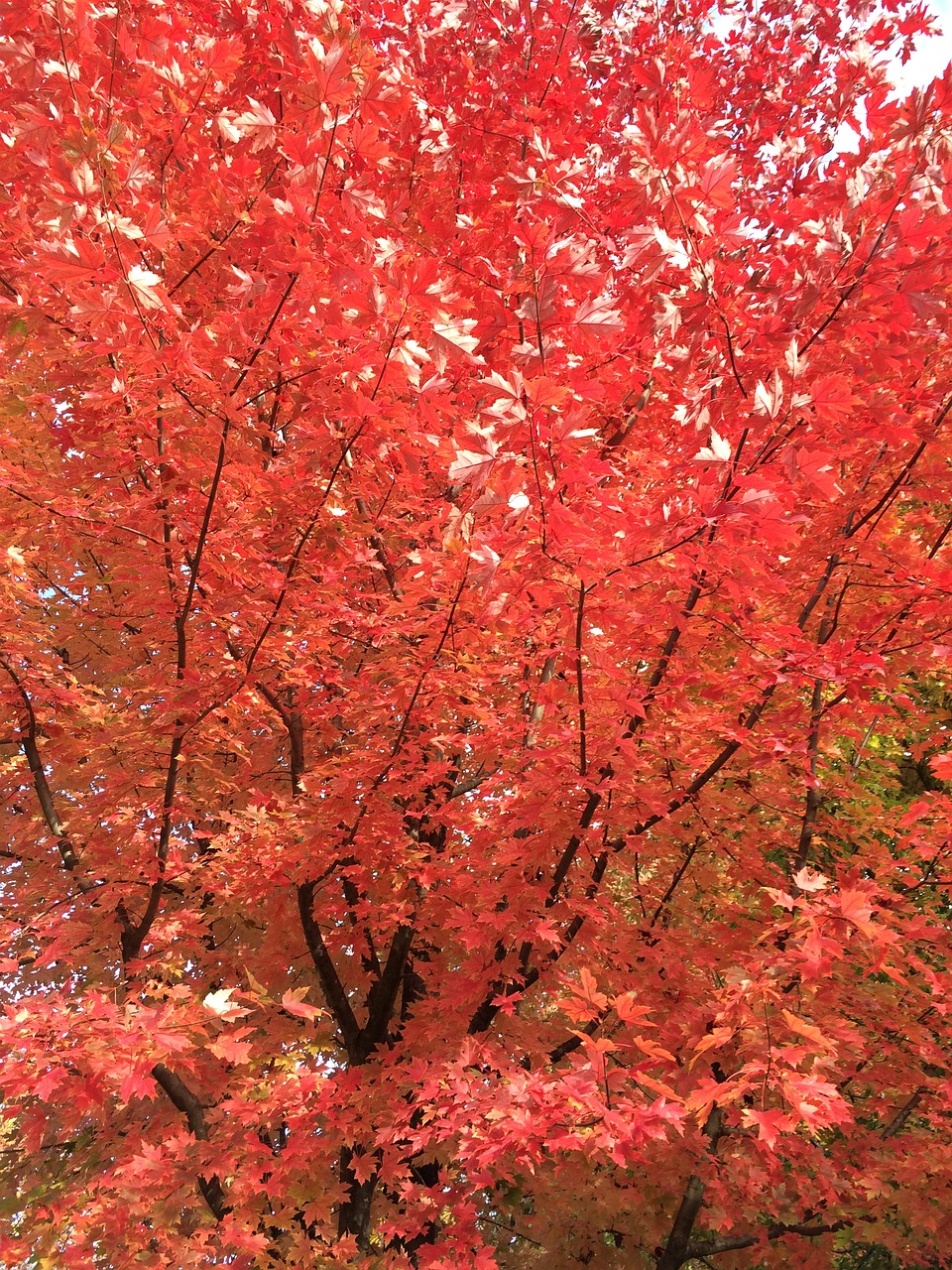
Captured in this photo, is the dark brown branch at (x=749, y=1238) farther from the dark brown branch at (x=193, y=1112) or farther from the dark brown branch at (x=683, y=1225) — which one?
the dark brown branch at (x=193, y=1112)

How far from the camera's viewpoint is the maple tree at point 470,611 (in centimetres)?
254

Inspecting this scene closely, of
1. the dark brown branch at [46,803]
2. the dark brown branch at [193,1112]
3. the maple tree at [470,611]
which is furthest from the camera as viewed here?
the dark brown branch at [46,803]

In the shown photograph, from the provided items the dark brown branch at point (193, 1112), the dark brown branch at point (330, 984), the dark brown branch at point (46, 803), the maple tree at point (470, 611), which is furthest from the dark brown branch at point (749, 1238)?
the dark brown branch at point (46, 803)

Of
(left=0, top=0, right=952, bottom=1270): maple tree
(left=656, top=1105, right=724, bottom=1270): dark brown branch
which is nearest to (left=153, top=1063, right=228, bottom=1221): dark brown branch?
(left=0, top=0, right=952, bottom=1270): maple tree

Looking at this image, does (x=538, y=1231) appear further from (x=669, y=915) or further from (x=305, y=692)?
(x=305, y=692)

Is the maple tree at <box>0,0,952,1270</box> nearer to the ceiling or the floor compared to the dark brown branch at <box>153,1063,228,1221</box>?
nearer to the ceiling

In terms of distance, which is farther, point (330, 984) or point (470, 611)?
point (330, 984)

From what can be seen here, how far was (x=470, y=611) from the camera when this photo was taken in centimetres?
350

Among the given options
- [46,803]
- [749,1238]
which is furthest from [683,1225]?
[46,803]

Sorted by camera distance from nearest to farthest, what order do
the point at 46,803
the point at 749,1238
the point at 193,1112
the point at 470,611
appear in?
the point at 470,611
the point at 193,1112
the point at 46,803
the point at 749,1238

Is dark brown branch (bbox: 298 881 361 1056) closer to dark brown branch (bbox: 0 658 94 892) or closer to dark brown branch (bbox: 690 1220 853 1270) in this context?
dark brown branch (bbox: 0 658 94 892)

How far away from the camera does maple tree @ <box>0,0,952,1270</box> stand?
2545 mm

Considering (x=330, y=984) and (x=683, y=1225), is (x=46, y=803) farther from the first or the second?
(x=683, y=1225)

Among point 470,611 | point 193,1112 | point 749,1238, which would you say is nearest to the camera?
point 470,611
